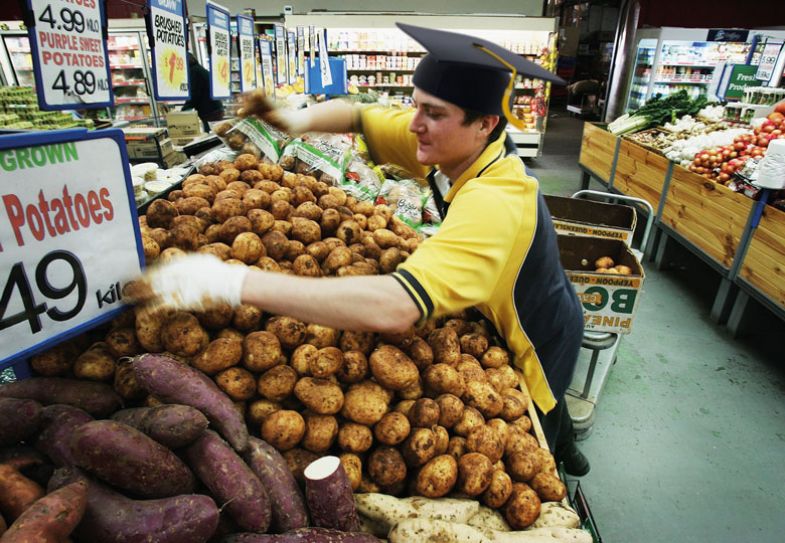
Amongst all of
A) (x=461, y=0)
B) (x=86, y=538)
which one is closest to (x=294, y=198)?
(x=86, y=538)

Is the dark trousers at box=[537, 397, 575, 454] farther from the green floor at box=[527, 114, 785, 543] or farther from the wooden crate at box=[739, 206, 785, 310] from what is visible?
the wooden crate at box=[739, 206, 785, 310]

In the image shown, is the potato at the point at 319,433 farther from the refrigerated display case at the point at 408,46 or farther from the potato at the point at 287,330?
the refrigerated display case at the point at 408,46

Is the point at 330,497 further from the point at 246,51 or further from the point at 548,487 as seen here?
the point at 246,51

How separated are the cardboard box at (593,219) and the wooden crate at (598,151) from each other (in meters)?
4.05

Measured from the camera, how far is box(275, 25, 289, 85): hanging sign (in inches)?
215

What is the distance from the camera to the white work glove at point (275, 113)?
2658 mm

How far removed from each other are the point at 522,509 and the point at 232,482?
3.07ft

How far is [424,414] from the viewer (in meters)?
1.59

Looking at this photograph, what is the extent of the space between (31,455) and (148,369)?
33 centimetres

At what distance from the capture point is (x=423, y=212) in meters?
3.74

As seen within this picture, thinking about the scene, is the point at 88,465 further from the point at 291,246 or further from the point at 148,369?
the point at 291,246

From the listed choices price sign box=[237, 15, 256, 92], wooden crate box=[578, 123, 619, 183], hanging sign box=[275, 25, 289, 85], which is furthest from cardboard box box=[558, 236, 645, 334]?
wooden crate box=[578, 123, 619, 183]

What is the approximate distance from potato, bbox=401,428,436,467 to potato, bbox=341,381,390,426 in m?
0.13

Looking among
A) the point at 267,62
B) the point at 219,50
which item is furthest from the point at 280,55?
the point at 219,50
